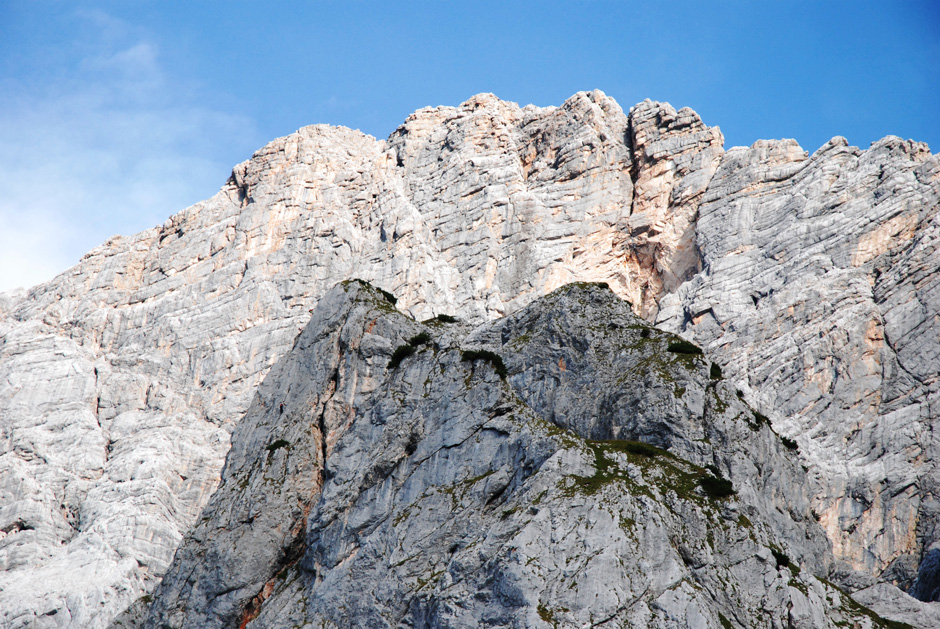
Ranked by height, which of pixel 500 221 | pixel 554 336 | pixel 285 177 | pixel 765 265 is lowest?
pixel 554 336

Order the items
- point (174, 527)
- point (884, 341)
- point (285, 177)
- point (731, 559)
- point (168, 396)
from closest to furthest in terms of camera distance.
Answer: point (731, 559) < point (884, 341) < point (174, 527) < point (168, 396) < point (285, 177)

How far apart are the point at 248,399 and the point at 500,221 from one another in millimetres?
39908

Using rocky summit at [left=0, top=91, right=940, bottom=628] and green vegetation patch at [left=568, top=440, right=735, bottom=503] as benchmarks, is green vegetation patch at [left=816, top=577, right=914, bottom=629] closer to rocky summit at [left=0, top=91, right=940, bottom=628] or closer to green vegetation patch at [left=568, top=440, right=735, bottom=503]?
rocky summit at [left=0, top=91, right=940, bottom=628]

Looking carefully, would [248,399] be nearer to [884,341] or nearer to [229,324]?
[229,324]

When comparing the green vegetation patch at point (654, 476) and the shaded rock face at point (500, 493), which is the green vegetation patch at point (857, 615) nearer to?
the shaded rock face at point (500, 493)

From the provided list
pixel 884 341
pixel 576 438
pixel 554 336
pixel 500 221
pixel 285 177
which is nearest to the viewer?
pixel 576 438

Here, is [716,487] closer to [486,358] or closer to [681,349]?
[681,349]

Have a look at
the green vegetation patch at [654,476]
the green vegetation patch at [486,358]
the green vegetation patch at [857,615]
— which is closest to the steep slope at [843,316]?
the green vegetation patch at [857,615]

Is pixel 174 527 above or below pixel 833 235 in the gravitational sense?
below

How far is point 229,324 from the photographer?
389 ft

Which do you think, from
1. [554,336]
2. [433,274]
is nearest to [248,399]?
[433,274]

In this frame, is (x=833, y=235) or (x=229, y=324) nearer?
(x=833, y=235)

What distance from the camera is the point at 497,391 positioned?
57.2m

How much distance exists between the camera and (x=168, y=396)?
113 metres
